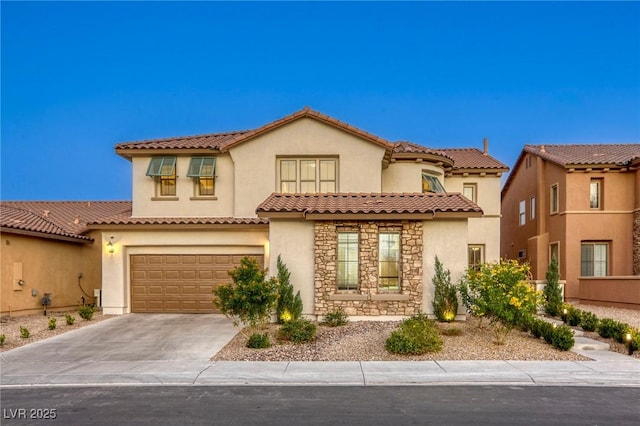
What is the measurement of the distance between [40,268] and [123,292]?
407cm

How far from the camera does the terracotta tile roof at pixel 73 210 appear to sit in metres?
20.1

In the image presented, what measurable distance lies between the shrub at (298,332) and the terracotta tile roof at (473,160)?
12.6 metres

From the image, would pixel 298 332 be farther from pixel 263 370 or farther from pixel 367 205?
pixel 367 205

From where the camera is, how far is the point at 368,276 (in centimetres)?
1295

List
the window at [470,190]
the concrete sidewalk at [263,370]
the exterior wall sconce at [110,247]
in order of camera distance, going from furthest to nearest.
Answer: the window at [470,190] → the exterior wall sconce at [110,247] → the concrete sidewalk at [263,370]

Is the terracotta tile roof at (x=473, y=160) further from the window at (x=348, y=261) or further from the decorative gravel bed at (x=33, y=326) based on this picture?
the decorative gravel bed at (x=33, y=326)

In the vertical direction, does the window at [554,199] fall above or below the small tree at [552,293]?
above

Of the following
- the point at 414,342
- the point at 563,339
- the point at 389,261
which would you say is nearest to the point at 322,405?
the point at 414,342

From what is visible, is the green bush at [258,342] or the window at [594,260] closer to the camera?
the green bush at [258,342]

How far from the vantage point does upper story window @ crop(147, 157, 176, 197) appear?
16953 millimetres

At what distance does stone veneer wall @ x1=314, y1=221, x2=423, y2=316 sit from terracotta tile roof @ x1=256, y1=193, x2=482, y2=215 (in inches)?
20.4

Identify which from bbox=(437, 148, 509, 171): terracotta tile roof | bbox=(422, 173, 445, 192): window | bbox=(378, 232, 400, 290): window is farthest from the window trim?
bbox=(437, 148, 509, 171): terracotta tile roof

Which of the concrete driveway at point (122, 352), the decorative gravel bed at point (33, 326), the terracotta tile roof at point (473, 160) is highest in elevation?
the terracotta tile roof at point (473, 160)

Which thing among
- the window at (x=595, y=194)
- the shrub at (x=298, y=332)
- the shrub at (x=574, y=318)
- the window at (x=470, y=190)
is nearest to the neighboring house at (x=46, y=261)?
the shrub at (x=298, y=332)
